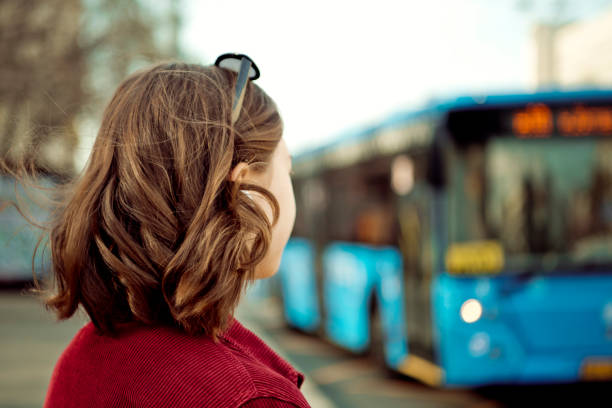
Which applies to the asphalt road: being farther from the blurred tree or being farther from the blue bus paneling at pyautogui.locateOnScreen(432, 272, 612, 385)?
the blurred tree

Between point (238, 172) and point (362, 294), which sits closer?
point (238, 172)

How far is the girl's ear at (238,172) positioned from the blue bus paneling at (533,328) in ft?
18.6

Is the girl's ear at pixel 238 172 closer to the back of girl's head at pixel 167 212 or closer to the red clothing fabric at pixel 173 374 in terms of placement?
the back of girl's head at pixel 167 212

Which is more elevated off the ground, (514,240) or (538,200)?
(538,200)

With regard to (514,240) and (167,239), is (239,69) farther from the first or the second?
(514,240)

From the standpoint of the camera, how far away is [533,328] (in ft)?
22.1

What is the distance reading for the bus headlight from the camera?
679cm

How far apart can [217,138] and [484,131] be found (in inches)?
235

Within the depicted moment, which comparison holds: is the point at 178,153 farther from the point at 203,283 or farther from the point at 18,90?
the point at 18,90

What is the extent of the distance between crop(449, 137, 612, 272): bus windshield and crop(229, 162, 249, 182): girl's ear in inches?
228

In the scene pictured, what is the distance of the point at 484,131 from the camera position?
7.04 m

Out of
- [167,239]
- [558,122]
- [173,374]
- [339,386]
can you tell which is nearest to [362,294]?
[339,386]

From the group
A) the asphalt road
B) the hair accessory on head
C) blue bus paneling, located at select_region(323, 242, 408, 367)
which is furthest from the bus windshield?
the hair accessory on head

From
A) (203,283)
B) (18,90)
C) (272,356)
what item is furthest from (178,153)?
(18,90)
